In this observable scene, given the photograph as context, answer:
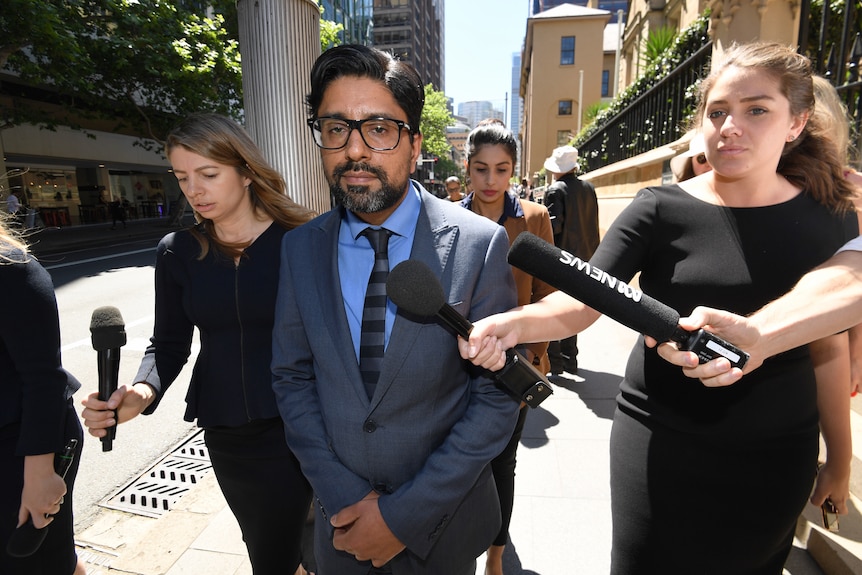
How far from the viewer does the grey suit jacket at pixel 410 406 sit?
56.1 inches

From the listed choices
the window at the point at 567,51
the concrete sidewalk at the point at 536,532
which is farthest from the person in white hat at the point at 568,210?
the window at the point at 567,51

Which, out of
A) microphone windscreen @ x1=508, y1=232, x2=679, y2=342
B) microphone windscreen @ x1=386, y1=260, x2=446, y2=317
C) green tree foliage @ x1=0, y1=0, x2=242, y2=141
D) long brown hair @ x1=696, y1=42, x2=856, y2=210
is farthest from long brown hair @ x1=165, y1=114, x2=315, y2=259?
green tree foliage @ x1=0, y1=0, x2=242, y2=141

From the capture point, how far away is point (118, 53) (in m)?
14.4

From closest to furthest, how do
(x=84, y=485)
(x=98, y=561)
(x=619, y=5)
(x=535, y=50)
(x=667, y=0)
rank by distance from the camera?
(x=98, y=561)
(x=84, y=485)
(x=667, y=0)
(x=535, y=50)
(x=619, y=5)

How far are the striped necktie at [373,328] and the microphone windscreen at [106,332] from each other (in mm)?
732

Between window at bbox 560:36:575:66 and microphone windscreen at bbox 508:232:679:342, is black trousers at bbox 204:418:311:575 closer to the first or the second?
microphone windscreen at bbox 508:232:679:342

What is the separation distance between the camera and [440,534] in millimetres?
1491

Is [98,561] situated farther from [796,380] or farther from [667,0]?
[667,0]

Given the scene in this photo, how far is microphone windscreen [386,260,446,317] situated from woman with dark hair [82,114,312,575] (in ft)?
3.27

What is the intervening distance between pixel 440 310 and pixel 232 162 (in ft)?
4.93

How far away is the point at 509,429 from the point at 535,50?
49.9 metres

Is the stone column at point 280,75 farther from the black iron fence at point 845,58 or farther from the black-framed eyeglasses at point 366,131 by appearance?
the black iron fence at point 845,58

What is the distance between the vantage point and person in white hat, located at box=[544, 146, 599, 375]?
4.96 meters

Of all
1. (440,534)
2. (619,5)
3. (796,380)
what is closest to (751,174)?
(796,380)
